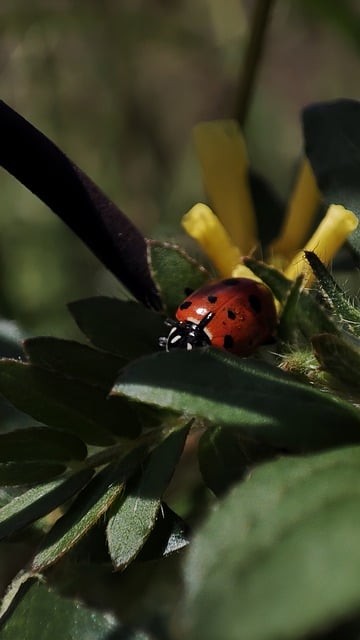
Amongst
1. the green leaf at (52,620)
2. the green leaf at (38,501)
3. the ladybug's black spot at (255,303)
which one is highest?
the ladybug's black spot at (255,303)

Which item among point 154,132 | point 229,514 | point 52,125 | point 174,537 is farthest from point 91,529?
point 154,132

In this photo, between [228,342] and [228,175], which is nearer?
[228,342]

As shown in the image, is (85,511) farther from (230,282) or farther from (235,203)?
(235,203)

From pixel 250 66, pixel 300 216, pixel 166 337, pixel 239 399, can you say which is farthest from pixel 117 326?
pixel 250 66

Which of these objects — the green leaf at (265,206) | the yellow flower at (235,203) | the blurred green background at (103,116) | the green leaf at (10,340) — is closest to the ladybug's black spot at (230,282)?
the yellow flower at (235,203)

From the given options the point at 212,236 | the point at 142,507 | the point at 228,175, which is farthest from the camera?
the point at 228,175

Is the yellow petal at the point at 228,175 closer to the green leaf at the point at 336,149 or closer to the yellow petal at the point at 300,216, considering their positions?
the yellow petal at the point at 300,216

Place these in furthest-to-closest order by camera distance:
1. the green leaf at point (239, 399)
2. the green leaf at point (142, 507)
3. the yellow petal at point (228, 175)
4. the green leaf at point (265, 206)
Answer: the green leaf at point (265, 206)
the yellow petal at point (228, 175)
the green leaf at point (142, 507)
the green leaf at point (239, 399)
